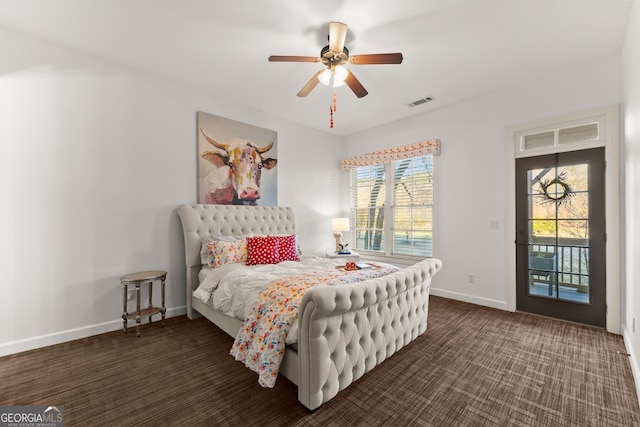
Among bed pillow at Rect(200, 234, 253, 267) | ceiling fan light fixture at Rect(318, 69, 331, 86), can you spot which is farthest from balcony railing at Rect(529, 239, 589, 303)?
bed pillow at Rect(200, 234, 253, 267)

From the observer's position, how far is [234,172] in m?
3.96

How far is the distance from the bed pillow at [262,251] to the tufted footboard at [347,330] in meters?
1.65

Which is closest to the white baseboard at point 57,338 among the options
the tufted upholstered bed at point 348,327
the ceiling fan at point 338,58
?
the tufted upholstered bed at point 348,327

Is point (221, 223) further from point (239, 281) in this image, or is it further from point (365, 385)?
point (365, 385)

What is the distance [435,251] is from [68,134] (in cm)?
494

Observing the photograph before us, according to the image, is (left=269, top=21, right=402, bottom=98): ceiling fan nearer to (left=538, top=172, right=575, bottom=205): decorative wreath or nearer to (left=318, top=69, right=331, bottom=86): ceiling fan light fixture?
(left=318, top=69, right=331, bottom=86): ceiling fan light fixture

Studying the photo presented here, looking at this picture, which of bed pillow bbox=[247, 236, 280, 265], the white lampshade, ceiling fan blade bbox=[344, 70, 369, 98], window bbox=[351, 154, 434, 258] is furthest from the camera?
the white lampshade

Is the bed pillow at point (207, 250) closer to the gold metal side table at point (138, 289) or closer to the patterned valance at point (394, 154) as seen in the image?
the gold metal side table at point (138, 289)

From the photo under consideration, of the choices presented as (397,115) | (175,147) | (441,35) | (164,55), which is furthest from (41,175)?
(397,115)

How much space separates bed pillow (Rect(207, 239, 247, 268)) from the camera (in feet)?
10.5

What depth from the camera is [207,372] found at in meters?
2.19

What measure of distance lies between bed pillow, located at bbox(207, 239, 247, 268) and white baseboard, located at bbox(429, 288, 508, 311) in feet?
10.1

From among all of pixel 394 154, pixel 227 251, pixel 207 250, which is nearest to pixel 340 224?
pixel 394 154

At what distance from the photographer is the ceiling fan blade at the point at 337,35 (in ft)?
7.13
